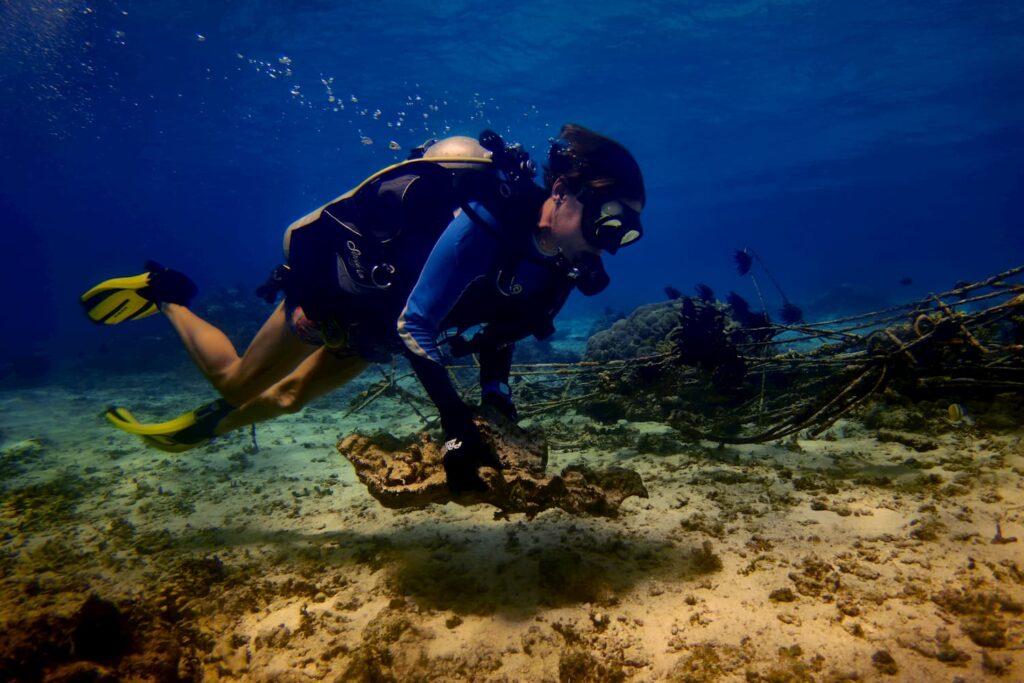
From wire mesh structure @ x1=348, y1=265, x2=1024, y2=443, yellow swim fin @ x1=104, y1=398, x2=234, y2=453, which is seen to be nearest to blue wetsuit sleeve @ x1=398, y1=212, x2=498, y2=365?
wire mesh structure @ x1=348, y1=265, x2=1024, y2=443

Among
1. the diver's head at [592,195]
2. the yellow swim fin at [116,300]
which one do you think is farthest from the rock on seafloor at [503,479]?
the yellow swim fin at [116,300]

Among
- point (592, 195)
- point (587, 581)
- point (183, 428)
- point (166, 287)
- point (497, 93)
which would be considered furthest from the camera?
point (497, 93)

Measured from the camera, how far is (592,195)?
9.07 feet

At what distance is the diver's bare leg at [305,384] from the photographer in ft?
12.9

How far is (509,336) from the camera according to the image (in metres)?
3.28

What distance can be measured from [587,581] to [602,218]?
82.6 inches

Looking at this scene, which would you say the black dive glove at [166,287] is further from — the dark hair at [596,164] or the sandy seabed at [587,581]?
the dark hair at [596,164]

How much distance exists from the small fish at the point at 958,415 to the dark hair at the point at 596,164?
2807mm

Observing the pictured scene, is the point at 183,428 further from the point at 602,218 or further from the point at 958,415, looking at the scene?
the point at 958,415

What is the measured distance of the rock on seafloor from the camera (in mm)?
2342

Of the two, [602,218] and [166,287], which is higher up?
[602,218]

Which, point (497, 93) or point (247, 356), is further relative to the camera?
point (497, 93)

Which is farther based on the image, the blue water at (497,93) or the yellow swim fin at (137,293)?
the blue water at (497,93)

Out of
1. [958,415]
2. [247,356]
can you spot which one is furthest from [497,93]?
[958,415]
